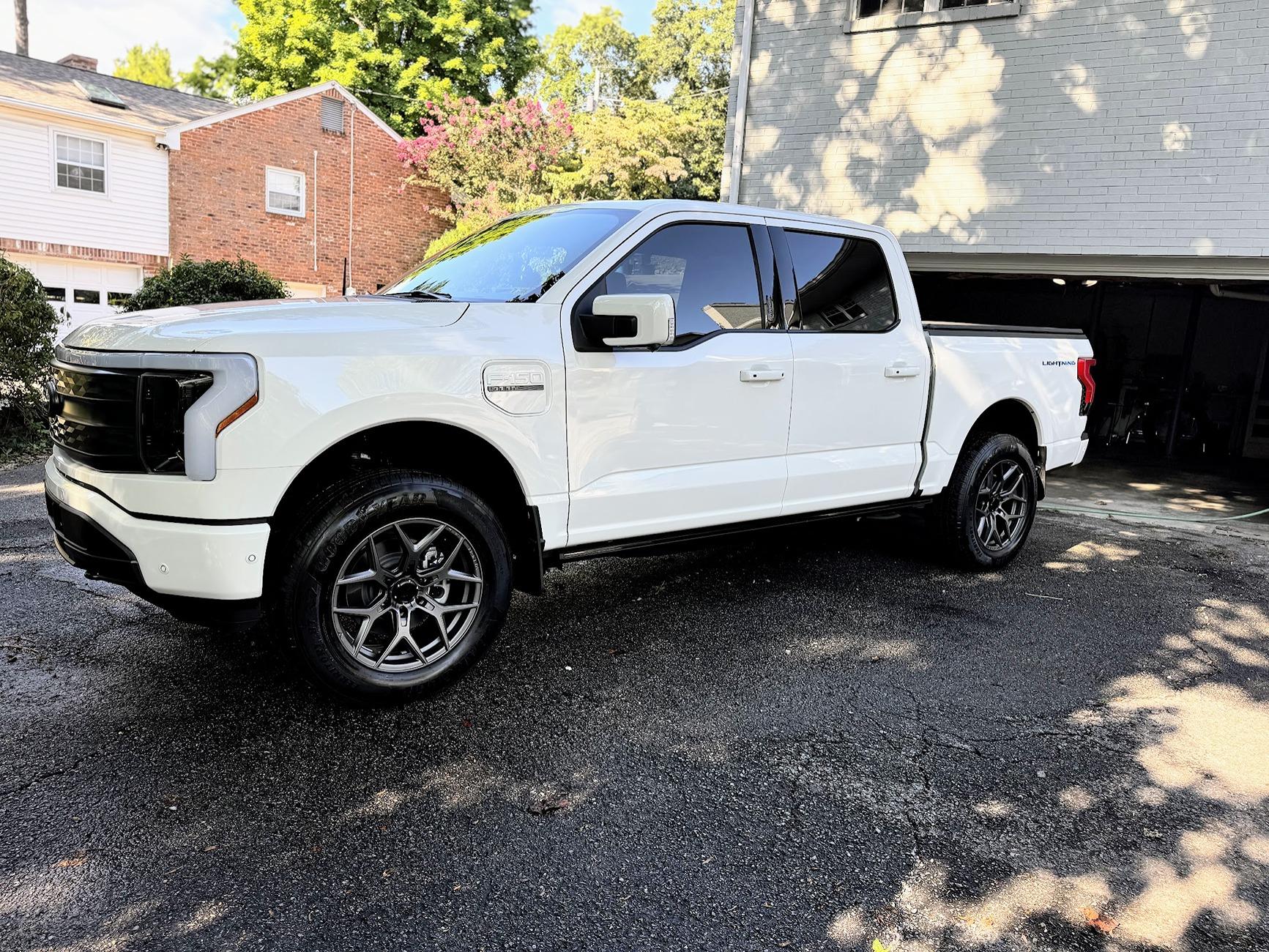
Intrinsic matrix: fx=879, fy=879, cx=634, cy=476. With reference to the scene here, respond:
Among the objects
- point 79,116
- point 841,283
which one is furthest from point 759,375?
point 79,116

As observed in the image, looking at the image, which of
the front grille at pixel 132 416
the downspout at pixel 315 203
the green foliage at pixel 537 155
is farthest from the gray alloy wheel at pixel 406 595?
the downspout at pixel 315 203

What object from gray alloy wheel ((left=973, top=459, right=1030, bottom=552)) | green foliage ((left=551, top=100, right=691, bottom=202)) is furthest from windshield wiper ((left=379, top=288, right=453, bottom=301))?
green foliage ((left=551, top=100, right=691, bottom=202))

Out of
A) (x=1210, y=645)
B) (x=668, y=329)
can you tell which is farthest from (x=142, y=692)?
(x=1210, y=645)

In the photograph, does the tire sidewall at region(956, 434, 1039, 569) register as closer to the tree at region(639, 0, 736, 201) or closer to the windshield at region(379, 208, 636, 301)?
the windshield at region(379, 208, 636, 301)

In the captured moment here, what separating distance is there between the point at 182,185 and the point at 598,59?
105 feet

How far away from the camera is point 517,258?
4.13m

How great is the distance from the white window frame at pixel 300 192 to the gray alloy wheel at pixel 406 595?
21.0 meters

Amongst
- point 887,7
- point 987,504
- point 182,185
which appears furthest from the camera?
point 182,185

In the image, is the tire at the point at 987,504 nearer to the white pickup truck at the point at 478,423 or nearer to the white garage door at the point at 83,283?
the white pickup truck at the point at 478,423

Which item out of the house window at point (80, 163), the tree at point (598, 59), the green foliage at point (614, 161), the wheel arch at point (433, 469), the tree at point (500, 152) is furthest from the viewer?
the tree at point (598, 59)

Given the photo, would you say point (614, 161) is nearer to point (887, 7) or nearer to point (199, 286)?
point (887, 7)

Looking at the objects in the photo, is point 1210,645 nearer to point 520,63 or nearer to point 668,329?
point 668,329

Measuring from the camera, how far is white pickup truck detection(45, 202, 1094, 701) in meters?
3.02

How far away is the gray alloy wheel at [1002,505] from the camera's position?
576cm
